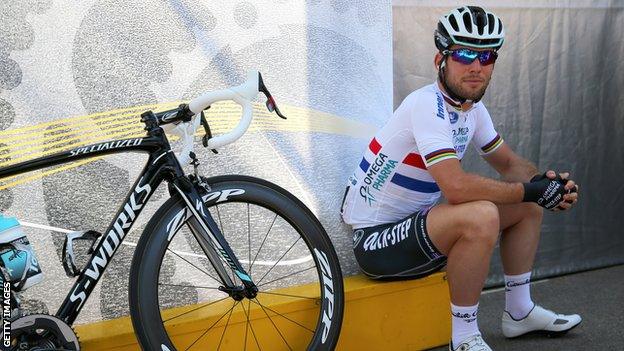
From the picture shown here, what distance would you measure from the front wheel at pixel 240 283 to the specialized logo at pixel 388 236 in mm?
278

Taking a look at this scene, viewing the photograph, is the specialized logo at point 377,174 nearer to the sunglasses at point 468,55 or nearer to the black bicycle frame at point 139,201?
the sunglasses at point 468,55

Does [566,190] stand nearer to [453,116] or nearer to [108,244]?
[453,116]

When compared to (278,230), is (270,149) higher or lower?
higher

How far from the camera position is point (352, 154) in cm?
347

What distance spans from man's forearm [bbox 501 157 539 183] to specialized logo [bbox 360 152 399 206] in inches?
22.0

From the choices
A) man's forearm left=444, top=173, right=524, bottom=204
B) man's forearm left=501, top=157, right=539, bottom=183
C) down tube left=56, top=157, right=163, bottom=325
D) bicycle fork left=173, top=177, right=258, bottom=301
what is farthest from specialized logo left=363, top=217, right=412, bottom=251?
down tube left=56, top=157, right=163, bottom=325

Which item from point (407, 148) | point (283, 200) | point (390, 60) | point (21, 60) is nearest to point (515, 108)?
point (390, 60)

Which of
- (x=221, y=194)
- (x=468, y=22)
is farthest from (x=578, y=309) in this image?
(x=221, y=194)

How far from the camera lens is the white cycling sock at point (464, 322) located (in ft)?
9.50

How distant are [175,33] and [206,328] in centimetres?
111

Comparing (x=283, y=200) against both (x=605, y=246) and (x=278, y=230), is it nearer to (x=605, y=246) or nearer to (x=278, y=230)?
(x=278, y=230)

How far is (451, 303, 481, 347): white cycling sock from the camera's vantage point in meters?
2.89

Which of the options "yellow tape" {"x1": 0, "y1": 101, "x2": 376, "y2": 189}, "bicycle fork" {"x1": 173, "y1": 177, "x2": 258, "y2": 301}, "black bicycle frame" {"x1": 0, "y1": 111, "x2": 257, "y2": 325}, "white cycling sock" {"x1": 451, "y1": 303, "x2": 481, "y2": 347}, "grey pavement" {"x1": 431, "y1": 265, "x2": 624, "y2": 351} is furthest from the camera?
"grey pavement" {"x1": 431, "y1": 265, "x2": 624, "y2": 351}

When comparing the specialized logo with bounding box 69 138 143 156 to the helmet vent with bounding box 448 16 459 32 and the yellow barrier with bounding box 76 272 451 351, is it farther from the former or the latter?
the helmet vent with bounding box 448 16 459 32
